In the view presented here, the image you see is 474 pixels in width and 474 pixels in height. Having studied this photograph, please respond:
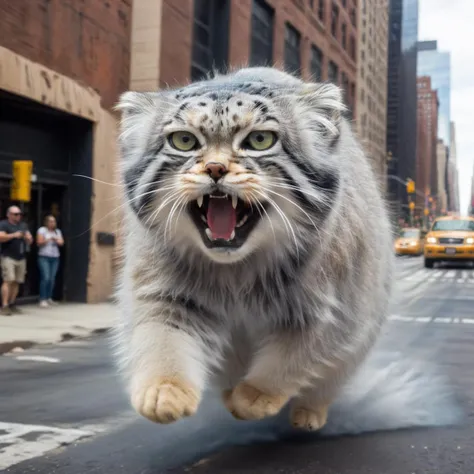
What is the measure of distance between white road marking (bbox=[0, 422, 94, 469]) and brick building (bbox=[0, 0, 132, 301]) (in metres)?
9.16

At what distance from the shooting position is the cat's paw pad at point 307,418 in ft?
15.5

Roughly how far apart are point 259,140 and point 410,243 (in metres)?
43.3

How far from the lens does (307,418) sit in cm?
471

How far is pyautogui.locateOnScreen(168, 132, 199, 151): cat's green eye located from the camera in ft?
11.2

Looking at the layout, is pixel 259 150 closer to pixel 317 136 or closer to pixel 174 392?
pixel 317 136

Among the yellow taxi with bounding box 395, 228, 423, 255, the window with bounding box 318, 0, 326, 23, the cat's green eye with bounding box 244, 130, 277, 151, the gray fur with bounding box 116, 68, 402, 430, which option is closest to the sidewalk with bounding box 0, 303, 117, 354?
the gray fur with bounding box 116, 68, 402, 430

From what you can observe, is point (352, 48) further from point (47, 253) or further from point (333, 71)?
point (47, 253)

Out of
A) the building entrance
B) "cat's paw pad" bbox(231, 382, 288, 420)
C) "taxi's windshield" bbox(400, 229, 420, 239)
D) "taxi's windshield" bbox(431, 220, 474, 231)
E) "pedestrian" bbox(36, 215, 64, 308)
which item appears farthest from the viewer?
"taxi's windshield" bbox(400, 229, 420, 239)

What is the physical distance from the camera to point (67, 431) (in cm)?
538

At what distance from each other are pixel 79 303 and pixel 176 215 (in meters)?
12.8

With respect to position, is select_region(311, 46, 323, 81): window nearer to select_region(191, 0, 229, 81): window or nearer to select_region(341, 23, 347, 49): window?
select_region(341, 23, 347, 49): window

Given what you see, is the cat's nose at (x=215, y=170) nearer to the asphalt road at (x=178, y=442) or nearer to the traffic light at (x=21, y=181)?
the asphalt road at (x=178, y=442)

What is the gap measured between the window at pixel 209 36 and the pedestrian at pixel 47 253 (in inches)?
327

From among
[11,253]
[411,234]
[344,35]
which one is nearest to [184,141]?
[11,253]
